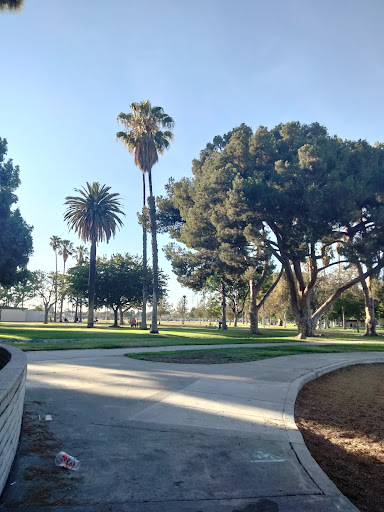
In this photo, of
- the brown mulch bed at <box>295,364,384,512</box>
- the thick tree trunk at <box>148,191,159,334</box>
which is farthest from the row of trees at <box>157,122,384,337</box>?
the brown mulch bed at <box>295,364,384,512</box>

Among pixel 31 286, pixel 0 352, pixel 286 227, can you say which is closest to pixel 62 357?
pixel 0 352

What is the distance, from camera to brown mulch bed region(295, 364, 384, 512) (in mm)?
3615

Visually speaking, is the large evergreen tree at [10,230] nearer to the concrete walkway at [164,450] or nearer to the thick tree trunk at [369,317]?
the concrete walkway at [164,450]

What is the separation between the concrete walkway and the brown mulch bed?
0.94 feet

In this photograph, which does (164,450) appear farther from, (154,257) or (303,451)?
(154,257)

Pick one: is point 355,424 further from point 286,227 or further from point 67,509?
point 286,227

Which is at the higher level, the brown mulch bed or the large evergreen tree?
the large evergreen tree

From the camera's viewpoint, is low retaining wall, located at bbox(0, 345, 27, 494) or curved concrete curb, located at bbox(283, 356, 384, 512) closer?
low retaining wall, located at bbox(0, 345, 27, 494)

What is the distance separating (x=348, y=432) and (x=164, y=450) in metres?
2.86

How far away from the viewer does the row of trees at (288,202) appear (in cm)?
2372

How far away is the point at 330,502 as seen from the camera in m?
2.98

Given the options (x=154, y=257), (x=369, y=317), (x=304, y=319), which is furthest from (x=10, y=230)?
(x=369, y=317)

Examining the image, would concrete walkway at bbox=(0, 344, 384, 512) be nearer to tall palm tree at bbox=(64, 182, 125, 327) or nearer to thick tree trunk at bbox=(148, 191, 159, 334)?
thick tree trunk at bbox=(148, 191, 159, 334)

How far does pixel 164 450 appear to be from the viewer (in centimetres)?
397
